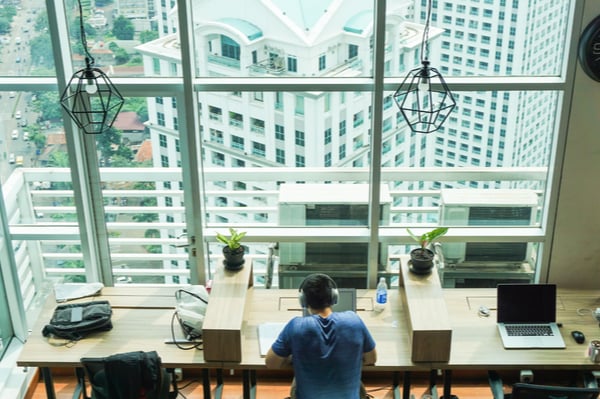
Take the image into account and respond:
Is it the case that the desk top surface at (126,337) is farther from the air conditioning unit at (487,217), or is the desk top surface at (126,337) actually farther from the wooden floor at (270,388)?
the air conditioning unit at (487,217)

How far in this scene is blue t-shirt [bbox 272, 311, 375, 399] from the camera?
398cm

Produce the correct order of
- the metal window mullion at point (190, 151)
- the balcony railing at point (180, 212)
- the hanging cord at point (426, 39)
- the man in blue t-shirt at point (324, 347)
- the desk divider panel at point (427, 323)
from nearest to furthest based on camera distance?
the man in blue t-shirt at point (324, 347) < the desk divider panel at point (427, 323) < the hanging cord at point (426, 39) < the metal window mullion at point (190, 151) < the balcony railing at point (180, 212)

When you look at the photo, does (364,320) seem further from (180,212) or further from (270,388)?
(180,212)

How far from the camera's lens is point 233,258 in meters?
5.51

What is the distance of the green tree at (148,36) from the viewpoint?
534 cm

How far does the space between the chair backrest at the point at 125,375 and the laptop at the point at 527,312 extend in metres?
2.41

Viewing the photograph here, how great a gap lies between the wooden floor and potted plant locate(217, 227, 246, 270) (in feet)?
2.97

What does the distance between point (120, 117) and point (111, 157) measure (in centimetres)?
33

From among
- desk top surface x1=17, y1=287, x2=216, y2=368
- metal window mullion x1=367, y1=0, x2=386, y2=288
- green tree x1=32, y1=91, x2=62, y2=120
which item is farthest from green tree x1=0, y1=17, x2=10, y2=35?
metal window mullion x1=367, y1=0, x2=386, y2=288

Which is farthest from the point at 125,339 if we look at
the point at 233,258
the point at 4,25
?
the point at 4,25

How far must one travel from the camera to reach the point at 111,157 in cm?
567

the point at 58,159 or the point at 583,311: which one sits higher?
the point at 58,159

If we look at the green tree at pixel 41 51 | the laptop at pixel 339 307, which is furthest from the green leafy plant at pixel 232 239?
the green tree at pixel 41 51

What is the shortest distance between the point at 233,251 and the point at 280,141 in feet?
2.95
